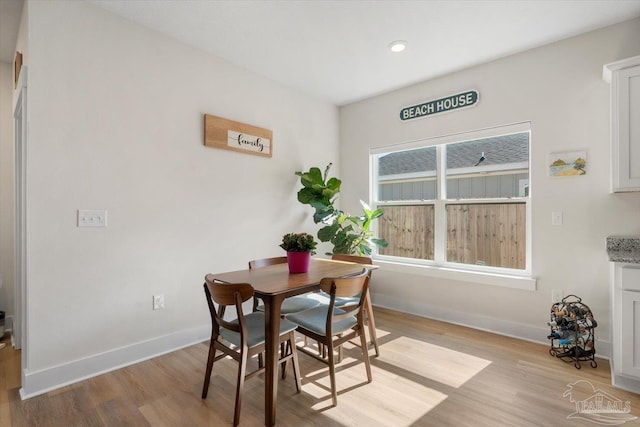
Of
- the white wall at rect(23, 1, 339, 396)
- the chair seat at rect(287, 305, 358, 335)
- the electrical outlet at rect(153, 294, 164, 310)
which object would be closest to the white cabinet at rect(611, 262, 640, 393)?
the chair seat at rect(287, 305, 358, 335)

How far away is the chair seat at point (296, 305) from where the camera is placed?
7.79ft

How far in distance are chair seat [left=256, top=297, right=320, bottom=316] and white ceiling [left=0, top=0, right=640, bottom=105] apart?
7.37 ft

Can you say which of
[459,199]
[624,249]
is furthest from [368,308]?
[624,249]

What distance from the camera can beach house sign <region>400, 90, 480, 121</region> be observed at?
3348 mm

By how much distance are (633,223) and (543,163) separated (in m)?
0.80

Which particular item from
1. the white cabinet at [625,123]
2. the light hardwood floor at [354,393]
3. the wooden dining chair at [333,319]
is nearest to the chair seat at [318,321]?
the wooden dining chair at [333,319]

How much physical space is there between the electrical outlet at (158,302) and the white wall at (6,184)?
170 cm

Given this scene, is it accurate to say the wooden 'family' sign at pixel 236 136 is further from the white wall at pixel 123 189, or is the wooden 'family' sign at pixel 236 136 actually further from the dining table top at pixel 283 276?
the dining table top at pixel 283 276

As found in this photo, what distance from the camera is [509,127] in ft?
10.3

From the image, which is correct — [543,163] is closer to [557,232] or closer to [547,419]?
[557,232]

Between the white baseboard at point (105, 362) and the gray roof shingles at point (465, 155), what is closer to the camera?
the white baseboard at point (105, 362)

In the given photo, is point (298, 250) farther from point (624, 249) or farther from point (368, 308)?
point (624, 249)

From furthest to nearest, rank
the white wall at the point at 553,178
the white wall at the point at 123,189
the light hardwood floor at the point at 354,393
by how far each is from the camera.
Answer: the white wall at the point at 553,178 < the white wall at the point at 123,189 < the light hardwood floor at the point at 354,393

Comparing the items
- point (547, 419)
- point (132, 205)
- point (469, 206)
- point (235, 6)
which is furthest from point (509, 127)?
point (132, 205)
